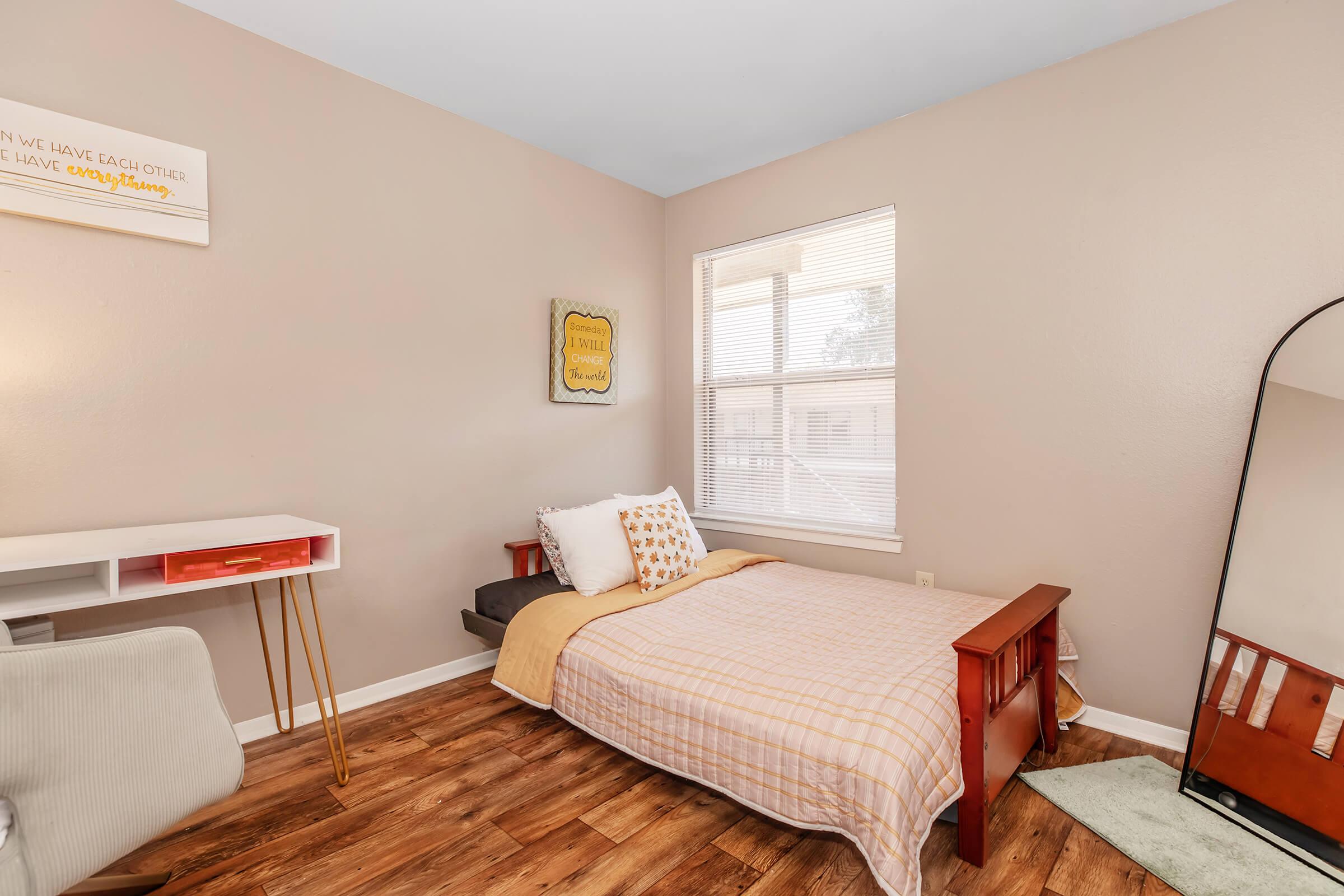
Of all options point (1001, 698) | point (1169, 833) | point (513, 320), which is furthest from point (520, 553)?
point (1169, 833)

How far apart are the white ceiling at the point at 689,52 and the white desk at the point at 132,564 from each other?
1.84 m

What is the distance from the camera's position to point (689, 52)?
2521 millimetres

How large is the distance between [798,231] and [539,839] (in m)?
3.01

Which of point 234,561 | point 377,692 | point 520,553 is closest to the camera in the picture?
point 234,561

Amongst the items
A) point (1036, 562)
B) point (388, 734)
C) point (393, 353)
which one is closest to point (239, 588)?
point (388, 734)

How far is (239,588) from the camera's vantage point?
93.0 inches

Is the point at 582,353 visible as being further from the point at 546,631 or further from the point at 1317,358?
the point at 1317,358

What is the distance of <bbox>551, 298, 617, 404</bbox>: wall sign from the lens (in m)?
3.39

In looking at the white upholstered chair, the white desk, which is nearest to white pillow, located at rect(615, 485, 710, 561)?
the white desk

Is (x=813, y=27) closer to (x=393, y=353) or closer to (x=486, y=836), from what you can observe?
(x=393, y=353)

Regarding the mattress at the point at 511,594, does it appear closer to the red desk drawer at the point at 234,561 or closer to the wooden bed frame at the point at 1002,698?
the wooden bed frame at the point at 1002,698

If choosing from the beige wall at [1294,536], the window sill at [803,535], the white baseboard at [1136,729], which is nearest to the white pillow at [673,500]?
the window sill at [803,535]

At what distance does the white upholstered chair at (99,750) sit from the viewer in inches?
42.8

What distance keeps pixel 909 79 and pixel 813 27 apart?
0.61 metres
